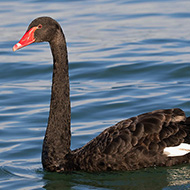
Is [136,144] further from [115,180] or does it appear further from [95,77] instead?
[95,77]

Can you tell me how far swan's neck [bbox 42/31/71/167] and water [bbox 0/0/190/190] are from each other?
0.65 ft

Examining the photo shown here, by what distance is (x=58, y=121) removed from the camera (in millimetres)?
5680

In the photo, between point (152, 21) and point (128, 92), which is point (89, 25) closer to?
point (152, 21)

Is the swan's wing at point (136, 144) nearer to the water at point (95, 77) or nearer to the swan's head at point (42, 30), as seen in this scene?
the water at point (95, 77)

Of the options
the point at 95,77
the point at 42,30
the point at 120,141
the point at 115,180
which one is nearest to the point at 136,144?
the point at 120,141

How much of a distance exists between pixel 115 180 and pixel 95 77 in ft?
13.1

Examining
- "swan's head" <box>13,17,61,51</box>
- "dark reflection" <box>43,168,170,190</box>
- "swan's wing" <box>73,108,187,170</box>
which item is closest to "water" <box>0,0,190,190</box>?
"dark reflection" <box>43,168,170,190</box>

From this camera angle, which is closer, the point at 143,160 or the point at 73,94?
the point at 143,160

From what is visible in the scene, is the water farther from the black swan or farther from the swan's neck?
the swan's neck

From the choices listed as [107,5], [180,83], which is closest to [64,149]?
[180,83]

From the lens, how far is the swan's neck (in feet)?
18.4

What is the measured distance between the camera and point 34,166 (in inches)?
233

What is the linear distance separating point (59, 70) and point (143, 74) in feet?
12.2

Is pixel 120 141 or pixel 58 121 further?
pixel 58 121
